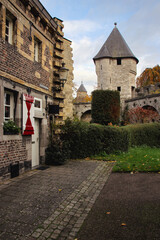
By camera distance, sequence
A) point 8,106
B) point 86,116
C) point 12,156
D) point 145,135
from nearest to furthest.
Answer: point 12,156, point 8,106, point 145,135, point 86,116

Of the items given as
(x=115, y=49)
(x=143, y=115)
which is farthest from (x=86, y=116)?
(x=143, y=115)

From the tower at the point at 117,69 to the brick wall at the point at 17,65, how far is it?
24846 millimetres

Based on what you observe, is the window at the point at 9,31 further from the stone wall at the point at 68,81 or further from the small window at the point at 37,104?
Result: the stone wall at the point at 68,81

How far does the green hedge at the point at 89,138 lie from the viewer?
29.0 feet

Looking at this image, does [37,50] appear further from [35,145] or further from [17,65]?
[35,145]

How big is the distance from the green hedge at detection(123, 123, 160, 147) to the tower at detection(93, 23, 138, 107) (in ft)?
57.4

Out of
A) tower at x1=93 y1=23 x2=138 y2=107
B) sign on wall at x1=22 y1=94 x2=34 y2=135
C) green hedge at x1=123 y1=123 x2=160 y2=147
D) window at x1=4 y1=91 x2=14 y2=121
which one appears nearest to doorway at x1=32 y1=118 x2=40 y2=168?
sign on wall at x1=22 y1=94 x2=34 y2=135

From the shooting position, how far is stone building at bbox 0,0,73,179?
5613 millimetres

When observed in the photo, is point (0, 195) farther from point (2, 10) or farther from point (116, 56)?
point (116, 56)

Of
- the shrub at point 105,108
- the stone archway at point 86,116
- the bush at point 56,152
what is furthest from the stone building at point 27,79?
the stone archway at point 86,116

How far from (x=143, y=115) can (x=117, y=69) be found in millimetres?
14045

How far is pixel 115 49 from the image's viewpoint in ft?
107

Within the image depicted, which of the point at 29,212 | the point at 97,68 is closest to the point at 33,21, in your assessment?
the point at 29,212

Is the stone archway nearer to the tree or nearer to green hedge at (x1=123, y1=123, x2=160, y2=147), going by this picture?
the tree
